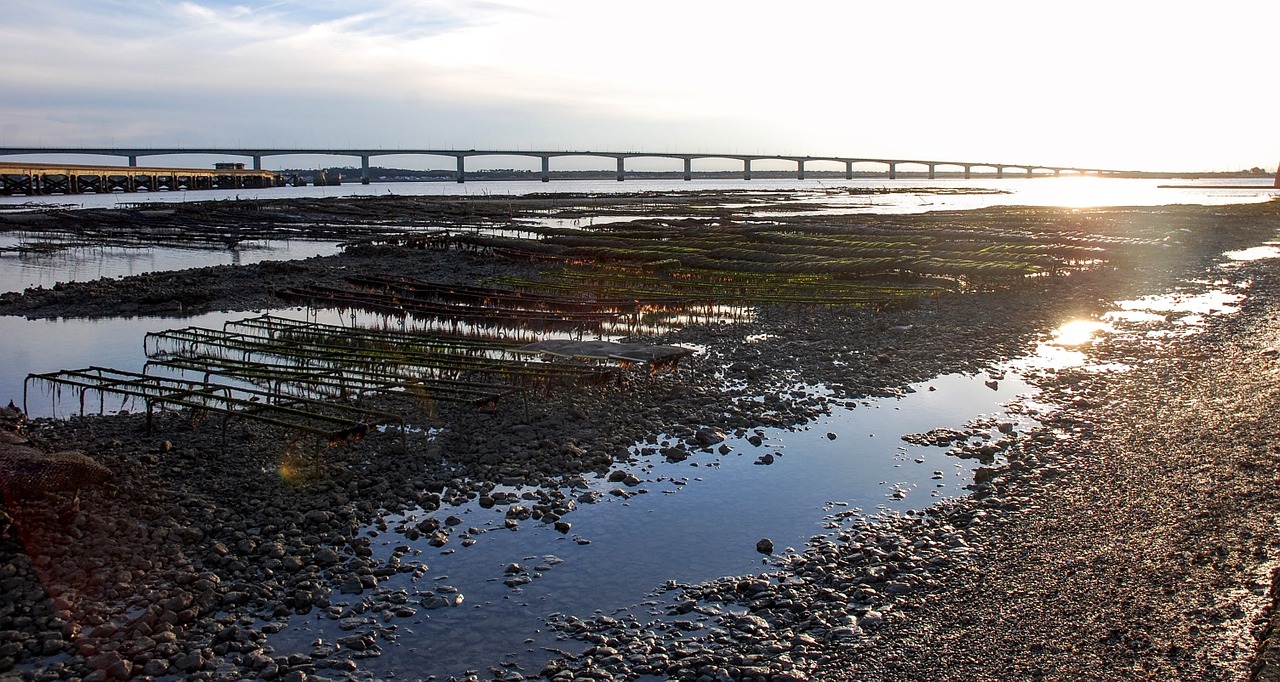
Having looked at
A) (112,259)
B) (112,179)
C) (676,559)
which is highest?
(112,179)

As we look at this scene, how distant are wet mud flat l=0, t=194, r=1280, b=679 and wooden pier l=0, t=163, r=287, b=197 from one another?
121048 millimetres

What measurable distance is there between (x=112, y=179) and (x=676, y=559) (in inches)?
6006

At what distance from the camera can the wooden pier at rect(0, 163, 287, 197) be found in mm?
115062

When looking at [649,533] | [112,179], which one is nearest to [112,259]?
[649,533]

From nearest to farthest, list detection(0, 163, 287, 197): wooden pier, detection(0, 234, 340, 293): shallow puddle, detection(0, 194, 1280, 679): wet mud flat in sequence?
detection(0, 194, 1280, 679): wet mud flat
detection(0, 234, 340, 293): shallow puddle
detection(0, 163, 287, 197): wooden pier

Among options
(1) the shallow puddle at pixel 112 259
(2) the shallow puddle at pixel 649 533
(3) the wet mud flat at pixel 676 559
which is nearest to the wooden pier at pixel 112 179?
(1) the shallow puddle at pixel 112 259

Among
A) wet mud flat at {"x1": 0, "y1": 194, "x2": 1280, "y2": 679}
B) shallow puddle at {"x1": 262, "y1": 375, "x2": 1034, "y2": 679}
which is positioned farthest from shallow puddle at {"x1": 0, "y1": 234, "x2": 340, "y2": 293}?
shallow puddle at {"x1": 262, "y1": 375, "x2": 1034, "y2": 679}

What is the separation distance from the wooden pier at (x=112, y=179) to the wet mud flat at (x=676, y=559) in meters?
121

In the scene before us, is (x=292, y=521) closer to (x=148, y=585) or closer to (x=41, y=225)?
(x=148, y=585)

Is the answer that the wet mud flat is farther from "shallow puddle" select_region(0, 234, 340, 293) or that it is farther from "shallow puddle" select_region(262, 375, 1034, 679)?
"shallow puddle" select_region(0, 234, 340, 293)

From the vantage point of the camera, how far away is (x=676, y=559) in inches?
394

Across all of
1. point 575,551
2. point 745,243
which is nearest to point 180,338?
point 575,551

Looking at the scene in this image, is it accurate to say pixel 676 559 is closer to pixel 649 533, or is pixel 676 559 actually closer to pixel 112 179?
pixel 649 533

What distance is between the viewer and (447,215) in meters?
75.5
